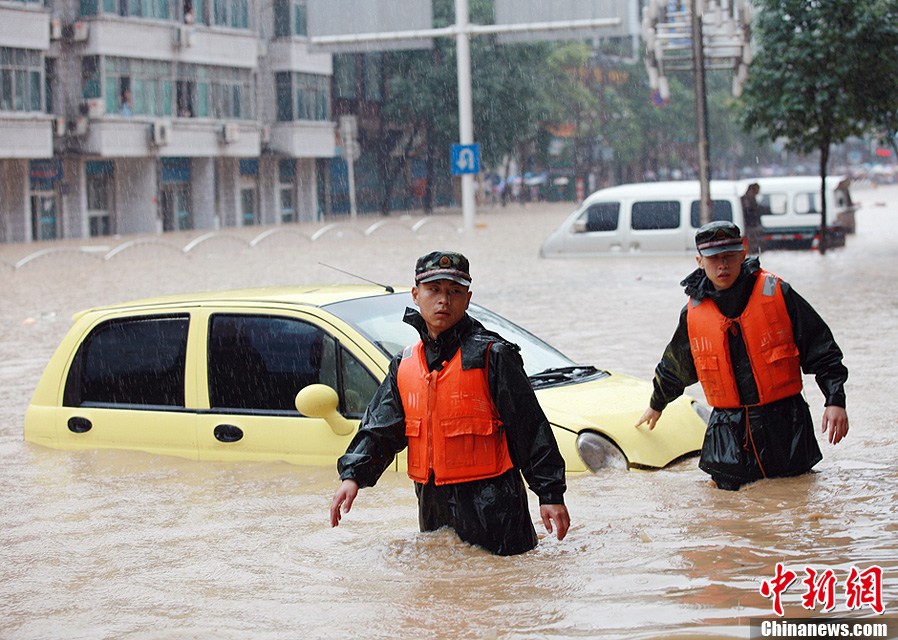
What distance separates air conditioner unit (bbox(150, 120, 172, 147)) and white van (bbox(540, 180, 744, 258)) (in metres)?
24.4

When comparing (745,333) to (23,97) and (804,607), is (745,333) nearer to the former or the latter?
(804,607)

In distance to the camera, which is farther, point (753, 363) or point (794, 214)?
point (794, 214)

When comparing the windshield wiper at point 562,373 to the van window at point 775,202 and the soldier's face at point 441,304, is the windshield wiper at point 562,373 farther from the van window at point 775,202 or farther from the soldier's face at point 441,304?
the van window at point 775,202

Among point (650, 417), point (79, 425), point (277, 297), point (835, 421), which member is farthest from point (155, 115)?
point (835, 421)

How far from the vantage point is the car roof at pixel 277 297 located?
7070mm

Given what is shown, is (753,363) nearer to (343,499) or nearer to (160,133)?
(343,499)

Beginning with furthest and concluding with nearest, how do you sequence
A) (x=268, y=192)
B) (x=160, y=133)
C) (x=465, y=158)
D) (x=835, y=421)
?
(x=268, y=192) → (x=160, y=133) → (x=465, y=158) → (x=835, y=421)

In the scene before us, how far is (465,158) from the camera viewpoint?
124ft

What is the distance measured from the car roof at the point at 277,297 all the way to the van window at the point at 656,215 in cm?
1918

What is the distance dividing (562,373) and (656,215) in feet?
64.2

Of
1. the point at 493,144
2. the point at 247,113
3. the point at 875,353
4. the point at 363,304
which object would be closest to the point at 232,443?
the point at 363,304

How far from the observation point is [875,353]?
42.9ft

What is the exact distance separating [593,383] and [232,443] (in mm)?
1817

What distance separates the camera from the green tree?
25.3m
